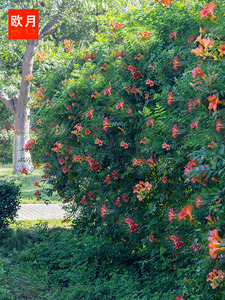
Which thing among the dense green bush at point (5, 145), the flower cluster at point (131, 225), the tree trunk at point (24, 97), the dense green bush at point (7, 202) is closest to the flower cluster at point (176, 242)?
the flower cluster at point (131, 225)

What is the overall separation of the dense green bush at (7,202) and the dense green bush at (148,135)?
145 centimetres

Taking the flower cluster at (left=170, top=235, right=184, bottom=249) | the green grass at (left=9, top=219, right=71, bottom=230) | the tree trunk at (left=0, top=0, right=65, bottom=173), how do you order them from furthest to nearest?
the tree trunk at (left=0, top=0, right=65, bottom=173), the green grass at (left=9, top=219, right=71, bottom=230), the flower cluster at (left=170, top=235, right=184, bottom=249)

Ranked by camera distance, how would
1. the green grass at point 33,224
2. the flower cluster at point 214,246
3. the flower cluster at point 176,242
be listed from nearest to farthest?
the flower cluster at point 214,246, the flower cluster at point 176,242, the green grass at point 33,224

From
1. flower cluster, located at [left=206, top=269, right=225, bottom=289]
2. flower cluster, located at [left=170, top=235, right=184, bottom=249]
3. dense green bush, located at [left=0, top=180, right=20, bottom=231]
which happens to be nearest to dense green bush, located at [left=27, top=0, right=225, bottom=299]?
flower cluster, located at [left=170, top=235, right=184, bottom=249]

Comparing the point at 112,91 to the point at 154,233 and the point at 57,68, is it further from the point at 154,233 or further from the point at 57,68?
the point at 57,68

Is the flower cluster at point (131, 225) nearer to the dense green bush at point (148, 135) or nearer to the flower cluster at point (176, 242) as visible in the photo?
the dense green bush at point (148, 135)

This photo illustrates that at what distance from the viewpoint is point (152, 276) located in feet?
13.3

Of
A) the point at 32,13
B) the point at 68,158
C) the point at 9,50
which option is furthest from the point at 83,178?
the point at 9,50

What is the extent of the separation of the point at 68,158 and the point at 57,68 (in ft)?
5.29

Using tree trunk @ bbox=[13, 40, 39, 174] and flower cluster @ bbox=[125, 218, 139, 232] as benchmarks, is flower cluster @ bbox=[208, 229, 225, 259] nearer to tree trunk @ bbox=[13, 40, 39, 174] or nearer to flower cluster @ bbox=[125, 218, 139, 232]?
flower cluster @ bbox=[125, 218, 139, 232]

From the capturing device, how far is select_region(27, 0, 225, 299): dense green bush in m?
2.67

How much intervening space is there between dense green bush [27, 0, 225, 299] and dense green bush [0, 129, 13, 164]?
1554cm

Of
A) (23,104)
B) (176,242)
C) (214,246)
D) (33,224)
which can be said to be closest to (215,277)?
(214,246)

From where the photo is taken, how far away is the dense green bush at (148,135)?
2.67 m
